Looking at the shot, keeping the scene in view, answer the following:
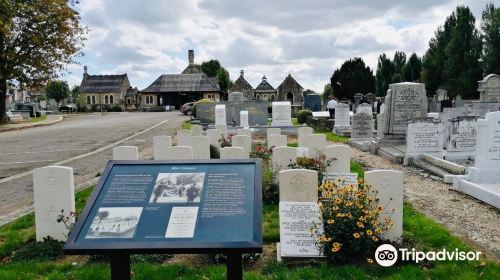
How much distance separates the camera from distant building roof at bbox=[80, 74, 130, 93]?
79.4 metres

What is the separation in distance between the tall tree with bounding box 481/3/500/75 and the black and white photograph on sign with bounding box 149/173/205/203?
4577cm

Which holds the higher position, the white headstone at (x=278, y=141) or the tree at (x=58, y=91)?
the tree at (x=58, y=91)

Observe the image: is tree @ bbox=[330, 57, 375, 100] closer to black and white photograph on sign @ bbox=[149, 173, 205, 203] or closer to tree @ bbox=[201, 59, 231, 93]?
tree @ bbox=[201, 59, 231, 93]

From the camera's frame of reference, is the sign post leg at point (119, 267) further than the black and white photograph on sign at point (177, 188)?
No

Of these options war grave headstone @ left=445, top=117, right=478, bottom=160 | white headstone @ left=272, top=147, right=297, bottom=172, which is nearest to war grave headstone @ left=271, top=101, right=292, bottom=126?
war grave headstone @ left=445, top=117, right=478, bottom=160

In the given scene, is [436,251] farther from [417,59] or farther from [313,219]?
[417,59]

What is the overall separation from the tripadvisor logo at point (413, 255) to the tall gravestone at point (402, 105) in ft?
32.6

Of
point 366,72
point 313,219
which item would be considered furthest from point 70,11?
point 366,72

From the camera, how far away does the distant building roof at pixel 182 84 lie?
68562mm

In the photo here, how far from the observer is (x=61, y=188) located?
20.5ft

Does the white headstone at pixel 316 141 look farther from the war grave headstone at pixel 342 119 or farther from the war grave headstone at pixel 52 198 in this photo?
the war grave headstone at pixel 342 119

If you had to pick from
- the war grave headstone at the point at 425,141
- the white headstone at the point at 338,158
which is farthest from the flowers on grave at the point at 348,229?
the war grave headstone at the point at 425,141

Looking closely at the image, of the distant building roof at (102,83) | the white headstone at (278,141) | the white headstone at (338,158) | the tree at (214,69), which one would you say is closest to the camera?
the white headstone at (338,158)

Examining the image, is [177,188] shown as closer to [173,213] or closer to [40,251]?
[173,213]
